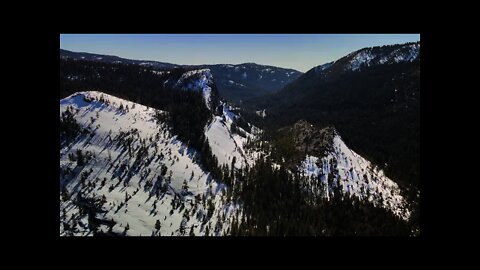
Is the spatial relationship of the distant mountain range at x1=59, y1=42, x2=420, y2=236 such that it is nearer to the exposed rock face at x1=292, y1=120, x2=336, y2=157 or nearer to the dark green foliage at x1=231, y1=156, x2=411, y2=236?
the dark green foliage at x1=231, y1=156, x2=411, y2=236

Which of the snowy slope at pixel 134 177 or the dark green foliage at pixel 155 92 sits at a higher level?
→ the dark green foliage at pixel 155 92

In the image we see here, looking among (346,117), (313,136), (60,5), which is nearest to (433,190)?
(60,5)

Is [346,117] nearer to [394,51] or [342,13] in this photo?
[394,51]

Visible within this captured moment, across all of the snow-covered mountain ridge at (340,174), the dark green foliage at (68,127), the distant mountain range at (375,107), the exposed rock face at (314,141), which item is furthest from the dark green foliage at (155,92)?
the distant mountain range at (375,107)

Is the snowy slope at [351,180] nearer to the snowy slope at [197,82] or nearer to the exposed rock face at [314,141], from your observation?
the exposed rock face at [314,141]

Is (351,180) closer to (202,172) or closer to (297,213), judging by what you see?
(297,213)
